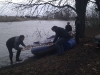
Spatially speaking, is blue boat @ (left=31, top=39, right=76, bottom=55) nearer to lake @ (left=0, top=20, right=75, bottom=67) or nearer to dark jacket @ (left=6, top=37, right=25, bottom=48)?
lake @ (left=0, top=20, right=75, bottom=67)

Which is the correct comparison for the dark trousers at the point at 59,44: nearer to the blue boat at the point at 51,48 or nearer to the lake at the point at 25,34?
the blue boat at the point at 51,48

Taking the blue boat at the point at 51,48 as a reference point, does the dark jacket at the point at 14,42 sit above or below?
above

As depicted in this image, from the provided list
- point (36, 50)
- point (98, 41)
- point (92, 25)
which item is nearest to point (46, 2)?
point (36, 50)

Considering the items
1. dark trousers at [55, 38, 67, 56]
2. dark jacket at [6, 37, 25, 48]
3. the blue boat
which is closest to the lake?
the blue boat

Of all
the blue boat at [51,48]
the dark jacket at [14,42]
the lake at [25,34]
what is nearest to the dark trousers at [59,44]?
the blue boat at [51,48]

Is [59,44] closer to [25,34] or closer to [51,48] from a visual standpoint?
[51,48]

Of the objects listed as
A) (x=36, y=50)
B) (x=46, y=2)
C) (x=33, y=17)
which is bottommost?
(x=36, y=50)

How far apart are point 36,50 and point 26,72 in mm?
3926

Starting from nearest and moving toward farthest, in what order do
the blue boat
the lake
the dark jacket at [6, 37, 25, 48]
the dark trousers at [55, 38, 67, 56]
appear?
1. the dark trousers at [55, 38, 67, 56]
2. the dark jacket at [6, 37, 25, 48]
3. the blue boat
4. the lake

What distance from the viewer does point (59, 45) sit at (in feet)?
28.1

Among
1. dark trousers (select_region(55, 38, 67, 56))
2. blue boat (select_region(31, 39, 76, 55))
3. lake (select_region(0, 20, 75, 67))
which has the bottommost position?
lake (select_region(0, 20, 75, 67))

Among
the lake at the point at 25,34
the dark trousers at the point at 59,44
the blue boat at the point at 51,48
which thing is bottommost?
the lake at the point at 25,34

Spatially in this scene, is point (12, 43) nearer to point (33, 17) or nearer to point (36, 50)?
point (36, 50)

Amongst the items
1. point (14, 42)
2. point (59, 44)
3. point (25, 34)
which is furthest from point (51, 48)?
point (25, 34)
